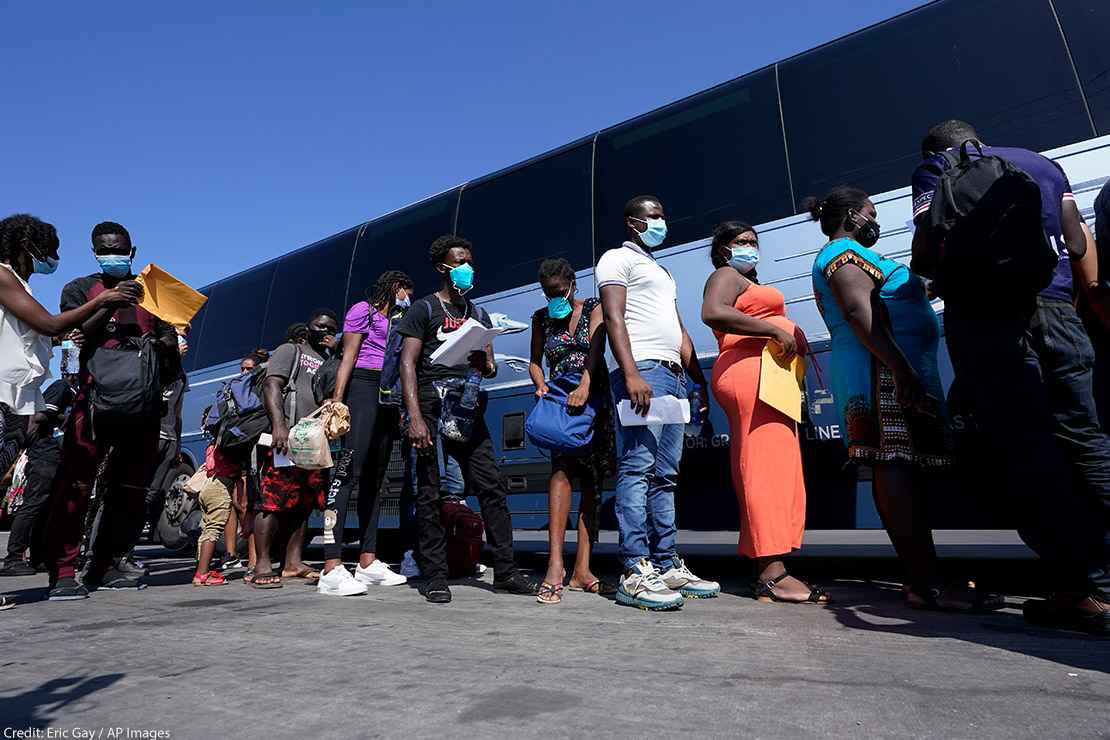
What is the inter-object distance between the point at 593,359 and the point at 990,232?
70.5 inches

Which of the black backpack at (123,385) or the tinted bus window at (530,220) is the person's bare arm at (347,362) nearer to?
the black backpack at (123,385)

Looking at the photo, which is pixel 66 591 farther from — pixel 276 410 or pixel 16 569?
pixel 16 569

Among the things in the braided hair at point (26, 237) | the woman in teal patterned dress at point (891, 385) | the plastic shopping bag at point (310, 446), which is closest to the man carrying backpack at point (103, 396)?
the braided hair at point (26, 237)

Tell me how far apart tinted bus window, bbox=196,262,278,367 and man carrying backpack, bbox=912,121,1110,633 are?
7.94 meters

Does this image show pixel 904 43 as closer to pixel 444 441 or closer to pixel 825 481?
pixel 825 481

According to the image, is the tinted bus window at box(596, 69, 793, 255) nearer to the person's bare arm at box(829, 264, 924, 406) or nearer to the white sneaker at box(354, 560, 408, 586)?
the person's bare arm at box(829, 264, 924, 406)

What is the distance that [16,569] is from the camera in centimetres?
566

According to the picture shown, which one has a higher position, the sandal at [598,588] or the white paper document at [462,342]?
the white paper document at [462,342]

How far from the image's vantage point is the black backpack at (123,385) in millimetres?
3770

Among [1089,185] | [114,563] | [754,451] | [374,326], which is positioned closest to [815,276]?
[754,451]

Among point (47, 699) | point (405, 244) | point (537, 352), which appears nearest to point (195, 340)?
point (405, 244)

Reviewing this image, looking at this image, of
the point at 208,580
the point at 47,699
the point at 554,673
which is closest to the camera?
the point at 47,699

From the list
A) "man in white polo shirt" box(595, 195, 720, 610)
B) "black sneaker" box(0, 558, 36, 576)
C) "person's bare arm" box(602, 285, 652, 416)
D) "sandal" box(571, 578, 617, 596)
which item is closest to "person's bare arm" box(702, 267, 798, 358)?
"man in white polo shirt" box(595, 195, 720, 610)

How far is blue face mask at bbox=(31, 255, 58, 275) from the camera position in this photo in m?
3.64
